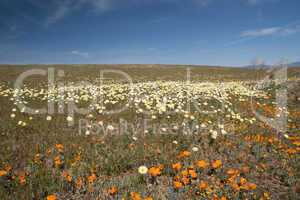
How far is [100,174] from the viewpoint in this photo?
463 cm

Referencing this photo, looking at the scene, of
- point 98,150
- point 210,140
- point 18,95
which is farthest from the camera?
point 18,95

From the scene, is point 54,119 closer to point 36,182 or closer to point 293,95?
point 36,182

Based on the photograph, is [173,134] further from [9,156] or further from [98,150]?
[9,156]

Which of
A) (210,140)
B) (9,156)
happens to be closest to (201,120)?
(210,140)

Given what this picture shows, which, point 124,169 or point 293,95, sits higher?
point 293,95

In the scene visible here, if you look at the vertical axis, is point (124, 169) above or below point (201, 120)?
below

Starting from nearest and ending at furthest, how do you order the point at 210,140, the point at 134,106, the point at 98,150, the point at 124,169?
the point at 124,169
the point at 98,150
the point at 210,140
the point at 134,106

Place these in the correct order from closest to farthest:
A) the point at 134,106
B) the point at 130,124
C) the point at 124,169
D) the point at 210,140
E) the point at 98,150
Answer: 1. the point at 124,169
2. the point at 98,150
3. the point at 210,140
4. the point at 130,124
5. the point at 134,106

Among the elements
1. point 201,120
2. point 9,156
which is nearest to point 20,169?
point 9,156

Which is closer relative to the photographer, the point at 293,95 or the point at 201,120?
the point at 201,120

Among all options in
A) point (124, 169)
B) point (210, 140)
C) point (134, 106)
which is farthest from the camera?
point (134, 106)

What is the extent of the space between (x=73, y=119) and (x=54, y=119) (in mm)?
792

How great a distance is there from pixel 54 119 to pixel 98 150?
151 inches

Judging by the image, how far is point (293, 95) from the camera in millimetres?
13898
